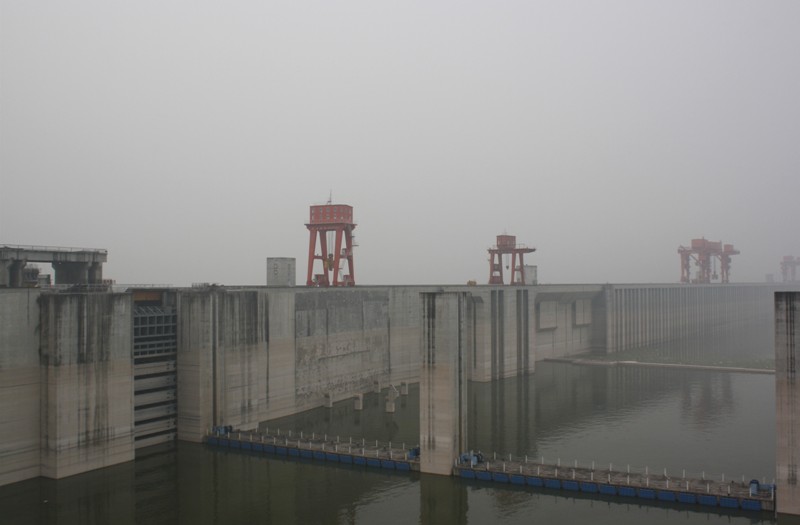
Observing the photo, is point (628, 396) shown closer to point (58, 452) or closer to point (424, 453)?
point (424, 453)

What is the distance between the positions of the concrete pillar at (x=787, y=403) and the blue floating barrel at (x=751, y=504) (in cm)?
90

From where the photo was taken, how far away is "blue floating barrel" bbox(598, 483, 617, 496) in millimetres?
34375

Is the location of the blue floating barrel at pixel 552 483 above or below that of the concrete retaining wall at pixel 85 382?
below

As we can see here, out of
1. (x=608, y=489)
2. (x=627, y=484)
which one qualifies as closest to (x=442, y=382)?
(x=608, y=489)

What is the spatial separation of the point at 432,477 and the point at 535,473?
19.1 ft

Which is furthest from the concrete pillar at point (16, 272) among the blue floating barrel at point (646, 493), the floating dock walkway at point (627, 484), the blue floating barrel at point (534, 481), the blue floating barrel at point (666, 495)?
the blue floating barrel at point (666, 495)

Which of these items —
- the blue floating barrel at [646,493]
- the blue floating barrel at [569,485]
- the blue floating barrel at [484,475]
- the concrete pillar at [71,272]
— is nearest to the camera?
the blue floating barrel at [646,493]

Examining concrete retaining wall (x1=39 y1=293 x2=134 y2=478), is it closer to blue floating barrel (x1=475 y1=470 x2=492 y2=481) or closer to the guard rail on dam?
the guard rail on dam

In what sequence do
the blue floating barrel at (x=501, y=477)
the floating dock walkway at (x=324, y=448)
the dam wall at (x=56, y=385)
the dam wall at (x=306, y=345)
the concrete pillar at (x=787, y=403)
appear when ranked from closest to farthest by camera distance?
1. the concrete pillar at (x=787, y=403)
2. the dam wall at (x=56, y=385)
3. the blue floating barrel at (x=501, y=477)
4. the floating dock walkway at (x=324, y=448)
5. the dam wall at (x=306, y=345)

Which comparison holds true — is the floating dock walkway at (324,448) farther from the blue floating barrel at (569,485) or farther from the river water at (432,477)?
the blue floating barrel at (569,485)

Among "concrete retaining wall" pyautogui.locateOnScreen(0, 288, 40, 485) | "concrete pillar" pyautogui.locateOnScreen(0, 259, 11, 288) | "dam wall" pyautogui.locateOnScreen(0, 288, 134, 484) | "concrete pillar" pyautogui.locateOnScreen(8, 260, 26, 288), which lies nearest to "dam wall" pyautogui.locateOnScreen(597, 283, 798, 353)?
"dam wall" pyautogui.locateOnScreen(0, 288, 134, 484)

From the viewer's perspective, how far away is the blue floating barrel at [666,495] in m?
33.2

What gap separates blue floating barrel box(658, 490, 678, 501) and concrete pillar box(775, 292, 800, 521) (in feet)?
15.0

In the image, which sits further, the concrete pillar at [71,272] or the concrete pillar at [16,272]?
the concrete pillar at [71,272]
